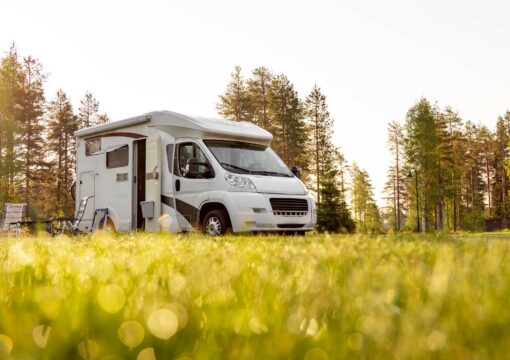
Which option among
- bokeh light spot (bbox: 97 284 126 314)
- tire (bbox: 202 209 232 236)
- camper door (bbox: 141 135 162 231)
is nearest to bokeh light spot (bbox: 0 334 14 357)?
bokeh light spot (bbox: 97 284 126 314)

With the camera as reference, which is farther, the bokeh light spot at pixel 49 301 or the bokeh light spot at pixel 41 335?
the bokeh light spot at pixel 49 301

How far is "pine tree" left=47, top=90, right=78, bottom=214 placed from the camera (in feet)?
189

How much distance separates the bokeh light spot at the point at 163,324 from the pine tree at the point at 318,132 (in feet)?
176

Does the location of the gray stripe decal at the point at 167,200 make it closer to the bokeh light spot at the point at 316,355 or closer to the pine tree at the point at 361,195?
the bokeh light spot at the point at 316,355

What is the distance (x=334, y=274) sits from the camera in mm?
2393

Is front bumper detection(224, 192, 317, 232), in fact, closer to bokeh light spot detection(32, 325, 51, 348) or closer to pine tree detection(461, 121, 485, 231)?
bokeh light spot detection(32, 325, 51, 348)

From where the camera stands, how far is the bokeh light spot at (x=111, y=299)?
1.38 m

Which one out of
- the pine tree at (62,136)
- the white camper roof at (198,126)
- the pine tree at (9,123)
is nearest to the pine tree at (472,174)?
the pine tree at (62,136)

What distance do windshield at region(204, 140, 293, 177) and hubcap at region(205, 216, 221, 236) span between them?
1.08 meters

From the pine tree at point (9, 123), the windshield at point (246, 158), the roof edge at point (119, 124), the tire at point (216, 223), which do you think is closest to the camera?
the tire at point (216, 223)

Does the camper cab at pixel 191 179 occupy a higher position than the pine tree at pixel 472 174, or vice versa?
the pine tree at pixel 472 174

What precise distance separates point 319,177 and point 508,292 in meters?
53.3

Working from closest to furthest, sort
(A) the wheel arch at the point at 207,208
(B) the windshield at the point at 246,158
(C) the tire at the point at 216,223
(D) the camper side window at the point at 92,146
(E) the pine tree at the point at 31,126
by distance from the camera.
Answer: (C) the tire at the point at 216,223 → (A) the wheel arch at the point at 207,208 → (B) the windshield at the point at 246,158 → (D) the camper side window at the point at 92,146 → (E) the pine tree at the point at 31,126

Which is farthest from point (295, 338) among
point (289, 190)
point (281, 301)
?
point (289, 190)
